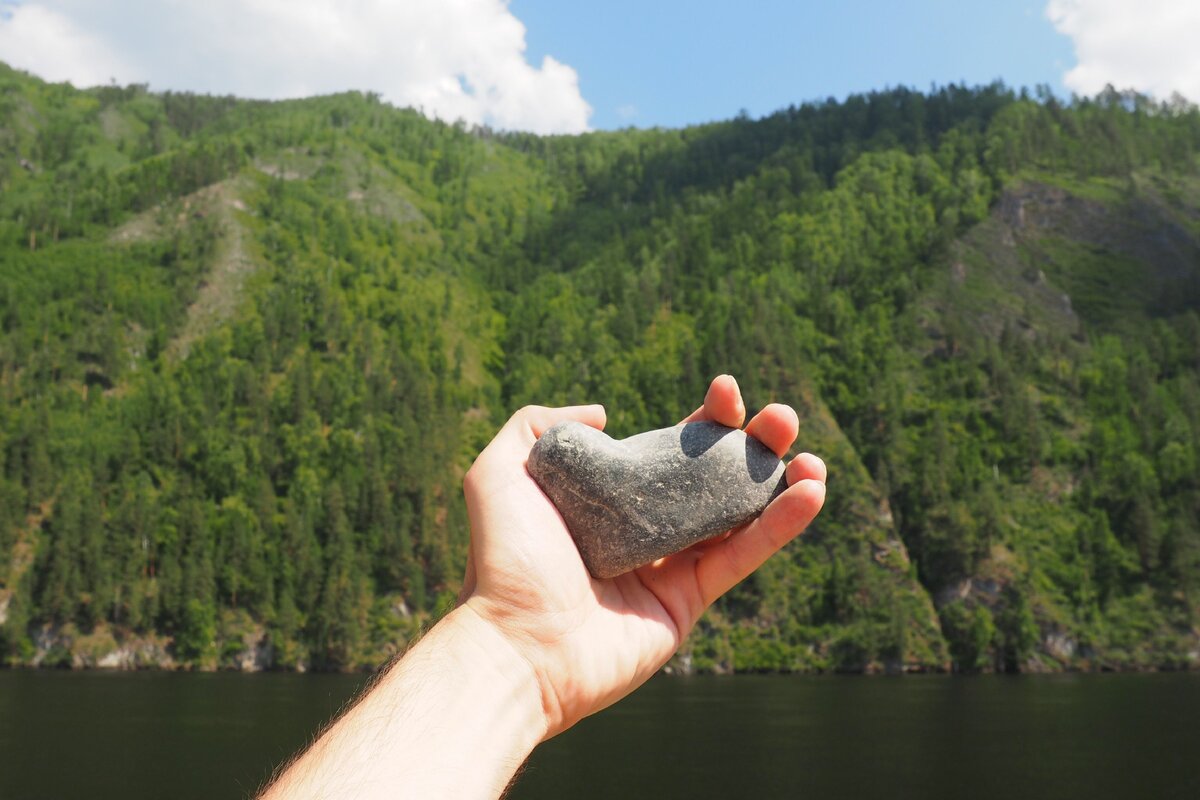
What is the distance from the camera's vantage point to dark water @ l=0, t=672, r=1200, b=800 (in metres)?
33.4

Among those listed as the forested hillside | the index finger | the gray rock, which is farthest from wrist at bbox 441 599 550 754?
the forested hillside

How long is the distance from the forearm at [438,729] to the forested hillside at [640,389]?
10622 centimetres

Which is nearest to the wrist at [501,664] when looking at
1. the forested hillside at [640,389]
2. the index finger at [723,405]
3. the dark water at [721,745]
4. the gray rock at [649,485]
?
the gray rock at [649,485]

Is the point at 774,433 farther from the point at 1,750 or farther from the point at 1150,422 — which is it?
the point at 1150,422

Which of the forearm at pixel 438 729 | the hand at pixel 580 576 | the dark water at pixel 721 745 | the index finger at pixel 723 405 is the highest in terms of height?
the index finger at pixel 723 405

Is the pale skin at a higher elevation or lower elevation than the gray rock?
lower

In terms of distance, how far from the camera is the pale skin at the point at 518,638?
138 inches

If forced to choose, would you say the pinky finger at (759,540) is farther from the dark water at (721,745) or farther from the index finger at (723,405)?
the dark water at (721,745)

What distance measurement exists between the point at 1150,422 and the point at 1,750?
13761 cm

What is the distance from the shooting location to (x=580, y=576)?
4.66 meters

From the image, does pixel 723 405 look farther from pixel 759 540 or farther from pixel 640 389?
pixel 640 389

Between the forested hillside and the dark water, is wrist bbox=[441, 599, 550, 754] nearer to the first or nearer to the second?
the dark water

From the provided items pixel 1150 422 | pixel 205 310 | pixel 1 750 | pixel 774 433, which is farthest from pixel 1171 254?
pixel 774 433

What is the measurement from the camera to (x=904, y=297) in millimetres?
159625
